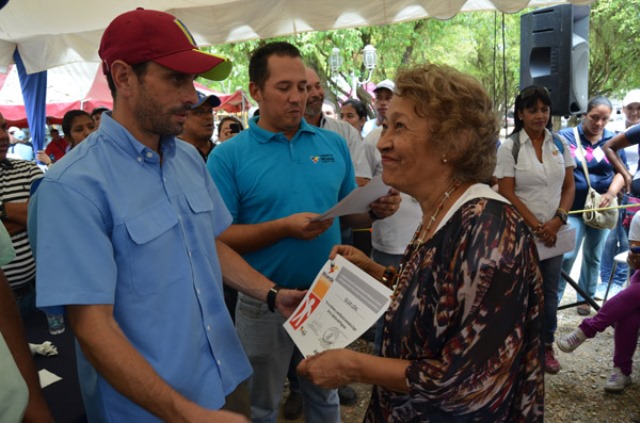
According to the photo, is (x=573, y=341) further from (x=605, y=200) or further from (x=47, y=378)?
(x=47, y=378)

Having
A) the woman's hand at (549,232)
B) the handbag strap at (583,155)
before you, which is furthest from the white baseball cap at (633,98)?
the woman's hand at (549,232)

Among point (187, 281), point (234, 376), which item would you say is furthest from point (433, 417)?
point (187, 281)

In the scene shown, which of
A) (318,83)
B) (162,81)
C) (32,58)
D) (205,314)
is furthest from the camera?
(32,58)

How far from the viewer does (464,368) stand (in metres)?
1.29

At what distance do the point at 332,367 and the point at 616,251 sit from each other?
5380 mm

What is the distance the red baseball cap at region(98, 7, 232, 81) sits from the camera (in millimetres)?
1371

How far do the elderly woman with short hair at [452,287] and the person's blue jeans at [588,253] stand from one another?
3.96m

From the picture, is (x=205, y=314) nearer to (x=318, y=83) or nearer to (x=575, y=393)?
(x=318, y=83)

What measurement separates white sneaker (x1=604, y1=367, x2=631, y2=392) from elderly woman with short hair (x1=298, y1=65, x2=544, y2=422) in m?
2.65

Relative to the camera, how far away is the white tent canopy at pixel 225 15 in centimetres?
419

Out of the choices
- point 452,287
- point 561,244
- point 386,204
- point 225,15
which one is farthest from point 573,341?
point 225,15

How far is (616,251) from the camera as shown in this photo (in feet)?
18.3

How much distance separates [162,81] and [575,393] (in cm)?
372

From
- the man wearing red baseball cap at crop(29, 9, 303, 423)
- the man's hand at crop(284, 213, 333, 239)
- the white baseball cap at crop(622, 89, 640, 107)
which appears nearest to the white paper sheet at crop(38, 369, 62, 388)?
the man wearing red baseball cap at crop(29, 9, 303, 423)
